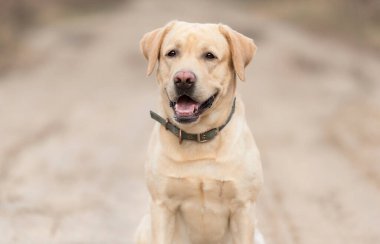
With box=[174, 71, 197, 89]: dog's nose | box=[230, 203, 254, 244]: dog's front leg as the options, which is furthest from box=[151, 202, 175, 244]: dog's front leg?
box=[174, 71, 197, 89]: dog's nose

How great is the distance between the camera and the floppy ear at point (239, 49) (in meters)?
5.16

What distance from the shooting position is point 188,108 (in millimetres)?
5016

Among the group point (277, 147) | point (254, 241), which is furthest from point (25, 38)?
point (254, 241)

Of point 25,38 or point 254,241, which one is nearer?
point 254,241

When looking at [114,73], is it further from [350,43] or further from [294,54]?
[350,43]

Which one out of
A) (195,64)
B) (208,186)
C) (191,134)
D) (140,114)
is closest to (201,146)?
(191,134)

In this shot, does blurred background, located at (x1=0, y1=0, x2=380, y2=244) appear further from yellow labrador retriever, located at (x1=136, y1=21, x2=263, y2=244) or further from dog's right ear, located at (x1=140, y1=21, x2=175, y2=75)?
dog's right ear, located at (x1=140, y1=21, x2=175, y2=75)

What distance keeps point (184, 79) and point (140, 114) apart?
315 inches

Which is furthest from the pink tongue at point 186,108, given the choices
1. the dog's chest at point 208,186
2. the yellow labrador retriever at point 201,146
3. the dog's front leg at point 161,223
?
the dog's front leg at point 161,223

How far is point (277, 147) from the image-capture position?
1095 cm

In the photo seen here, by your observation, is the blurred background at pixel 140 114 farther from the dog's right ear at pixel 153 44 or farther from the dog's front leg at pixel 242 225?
the dog's right ear at pixel 153 44

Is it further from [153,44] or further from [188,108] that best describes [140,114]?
[188,108]

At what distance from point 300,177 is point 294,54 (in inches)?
354

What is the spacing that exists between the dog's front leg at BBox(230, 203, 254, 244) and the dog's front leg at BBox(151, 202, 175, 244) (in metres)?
0.37
